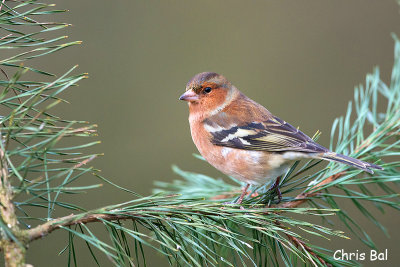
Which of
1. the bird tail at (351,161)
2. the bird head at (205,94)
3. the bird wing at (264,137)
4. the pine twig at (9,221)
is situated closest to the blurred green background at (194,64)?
the bird head at (205,94)

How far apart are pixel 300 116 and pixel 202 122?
1.43m

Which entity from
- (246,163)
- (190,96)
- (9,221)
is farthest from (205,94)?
(9,221)

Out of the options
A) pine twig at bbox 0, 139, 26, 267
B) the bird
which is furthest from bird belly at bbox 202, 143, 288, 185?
pine twig at bbox 0, 139, 26, 267

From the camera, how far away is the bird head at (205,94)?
2.24 meters

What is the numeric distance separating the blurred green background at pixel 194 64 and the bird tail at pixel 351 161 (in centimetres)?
156

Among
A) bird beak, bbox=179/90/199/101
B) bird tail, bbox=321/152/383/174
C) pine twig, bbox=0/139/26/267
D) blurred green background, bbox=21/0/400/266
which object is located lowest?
pine twig, bbox=0/139/26/267

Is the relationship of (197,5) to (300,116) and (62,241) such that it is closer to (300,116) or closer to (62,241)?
(300,116)

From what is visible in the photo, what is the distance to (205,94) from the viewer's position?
7.43 feet

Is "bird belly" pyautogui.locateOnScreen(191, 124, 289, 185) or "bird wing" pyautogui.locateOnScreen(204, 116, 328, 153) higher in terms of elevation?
"bird wing" pyautogui.locateOnScreen(204, 116, 328, 153)

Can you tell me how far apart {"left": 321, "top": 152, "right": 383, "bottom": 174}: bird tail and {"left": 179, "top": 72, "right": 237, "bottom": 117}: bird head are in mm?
832

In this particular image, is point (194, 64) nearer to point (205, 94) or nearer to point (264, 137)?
point (205, 94)

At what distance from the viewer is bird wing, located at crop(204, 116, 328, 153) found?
182cm

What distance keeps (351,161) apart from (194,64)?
7.14 feet

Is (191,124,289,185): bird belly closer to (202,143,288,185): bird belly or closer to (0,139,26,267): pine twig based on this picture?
(202,143,288,185): bird belly
